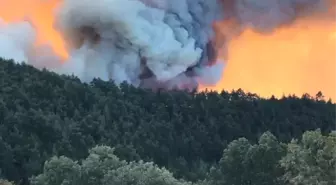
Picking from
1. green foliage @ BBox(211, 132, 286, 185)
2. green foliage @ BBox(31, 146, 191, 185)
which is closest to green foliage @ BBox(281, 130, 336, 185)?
green foliage @ BBox(211, 132, 286, 185)

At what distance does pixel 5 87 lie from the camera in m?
52.9

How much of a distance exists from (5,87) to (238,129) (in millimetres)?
18516

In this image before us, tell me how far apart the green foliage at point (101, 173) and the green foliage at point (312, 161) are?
3.66 m

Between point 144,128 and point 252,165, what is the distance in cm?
2466

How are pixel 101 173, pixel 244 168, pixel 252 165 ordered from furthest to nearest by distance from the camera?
pixel 252 165 → pixel 244 168 → pixel 101 173

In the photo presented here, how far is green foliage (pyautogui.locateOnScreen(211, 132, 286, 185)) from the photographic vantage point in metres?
31.1

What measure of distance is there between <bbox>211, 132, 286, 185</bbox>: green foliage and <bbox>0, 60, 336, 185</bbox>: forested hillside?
0.04 metres

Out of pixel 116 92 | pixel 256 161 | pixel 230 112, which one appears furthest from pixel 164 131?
pixel 256 161

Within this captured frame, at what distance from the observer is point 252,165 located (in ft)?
103

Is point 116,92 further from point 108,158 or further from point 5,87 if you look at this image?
point 108,158

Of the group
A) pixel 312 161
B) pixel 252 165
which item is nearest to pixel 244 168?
pixel 252 165

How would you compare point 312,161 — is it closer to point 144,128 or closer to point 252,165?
point 252,165

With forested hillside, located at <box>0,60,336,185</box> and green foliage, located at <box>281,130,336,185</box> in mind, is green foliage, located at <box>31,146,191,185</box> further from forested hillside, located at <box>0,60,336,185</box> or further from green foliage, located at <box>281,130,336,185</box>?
green foliage, located at <box>281,130,336,185</box>

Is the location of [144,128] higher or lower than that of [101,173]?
higher
